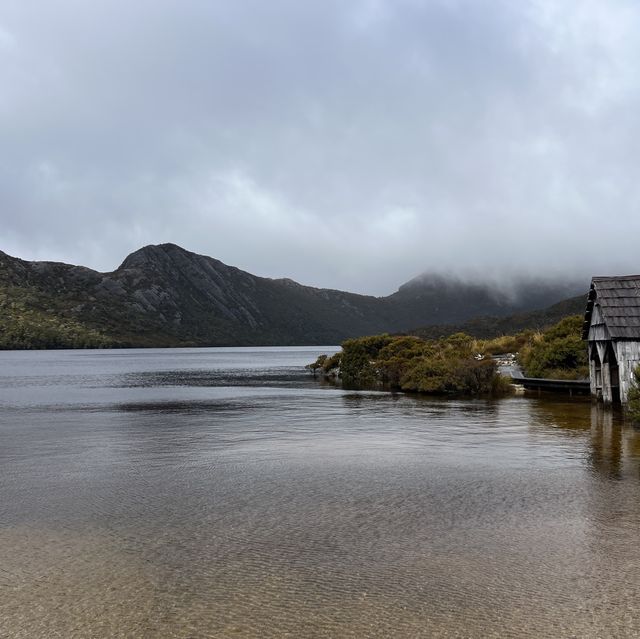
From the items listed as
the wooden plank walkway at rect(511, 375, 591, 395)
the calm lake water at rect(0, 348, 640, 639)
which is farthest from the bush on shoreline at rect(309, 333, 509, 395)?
the calm lake water at rect(0, 348, 640, 639)

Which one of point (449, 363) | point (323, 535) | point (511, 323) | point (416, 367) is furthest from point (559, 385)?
point (511, 323)

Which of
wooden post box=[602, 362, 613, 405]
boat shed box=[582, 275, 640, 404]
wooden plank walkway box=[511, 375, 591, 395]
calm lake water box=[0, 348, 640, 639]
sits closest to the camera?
calm lake water box=[0, 348, 640, 639]

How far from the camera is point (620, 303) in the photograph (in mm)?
25406

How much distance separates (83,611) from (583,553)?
240 inches

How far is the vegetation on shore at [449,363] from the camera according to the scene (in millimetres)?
38188

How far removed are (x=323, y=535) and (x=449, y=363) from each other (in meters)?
31.3

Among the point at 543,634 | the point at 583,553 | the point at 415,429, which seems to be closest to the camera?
the point at 543,634

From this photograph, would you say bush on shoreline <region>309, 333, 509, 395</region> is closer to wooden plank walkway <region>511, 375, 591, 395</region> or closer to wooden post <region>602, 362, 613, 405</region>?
wooden plank walkway <region>511, 375, 591, 395</region>

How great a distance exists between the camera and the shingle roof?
24562mm

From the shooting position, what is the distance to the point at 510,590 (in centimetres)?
687

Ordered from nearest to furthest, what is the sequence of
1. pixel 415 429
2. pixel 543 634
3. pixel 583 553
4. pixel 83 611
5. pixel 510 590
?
pixel 543 634 < pixel 83 611 < pixel 510 590 < pixel 583 553 < pixel 415 429

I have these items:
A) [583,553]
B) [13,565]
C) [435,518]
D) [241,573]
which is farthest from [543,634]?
[13,565]

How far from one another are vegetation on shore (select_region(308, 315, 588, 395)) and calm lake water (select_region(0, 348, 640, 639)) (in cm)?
1794

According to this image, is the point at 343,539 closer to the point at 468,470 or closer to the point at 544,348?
the point at 468,470
